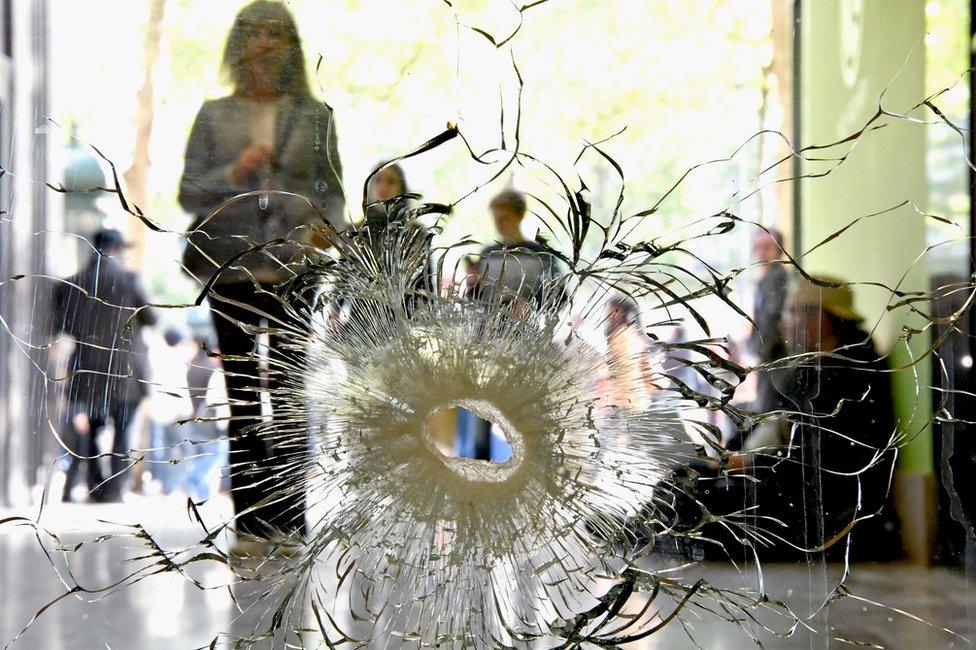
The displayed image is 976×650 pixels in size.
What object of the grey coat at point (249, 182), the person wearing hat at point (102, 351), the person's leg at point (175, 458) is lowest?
the person's leg at point (175, 458)

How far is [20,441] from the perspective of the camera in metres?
0.89

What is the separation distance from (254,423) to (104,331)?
0.19m

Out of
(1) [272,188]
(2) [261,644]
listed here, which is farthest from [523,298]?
(2) [261,644]

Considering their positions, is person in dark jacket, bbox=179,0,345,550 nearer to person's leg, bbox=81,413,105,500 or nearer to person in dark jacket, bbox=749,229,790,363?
person's leg, bbox=81,413,105,500

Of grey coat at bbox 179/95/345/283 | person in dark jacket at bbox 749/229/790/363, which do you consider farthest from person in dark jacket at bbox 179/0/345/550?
person in dark jacket at bbox 749/229/790/363

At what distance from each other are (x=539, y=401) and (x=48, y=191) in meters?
0.55

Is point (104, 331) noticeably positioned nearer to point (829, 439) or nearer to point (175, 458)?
point (175, 458)

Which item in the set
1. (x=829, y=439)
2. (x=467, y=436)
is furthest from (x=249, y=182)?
(x=829, y=439)

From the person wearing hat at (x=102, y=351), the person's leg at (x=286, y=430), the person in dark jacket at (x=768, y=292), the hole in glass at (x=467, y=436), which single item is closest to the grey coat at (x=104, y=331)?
the person wearing hat at (x=102, y=351)

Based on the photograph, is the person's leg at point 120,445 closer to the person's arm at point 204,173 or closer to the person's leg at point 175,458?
the person's leg at point 175,458

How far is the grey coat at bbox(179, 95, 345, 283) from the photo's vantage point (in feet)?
2.85

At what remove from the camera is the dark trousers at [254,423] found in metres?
0.81

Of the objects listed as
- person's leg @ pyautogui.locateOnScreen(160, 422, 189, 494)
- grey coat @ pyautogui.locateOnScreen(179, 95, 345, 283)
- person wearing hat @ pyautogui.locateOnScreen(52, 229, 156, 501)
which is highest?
grey coat @ pyautogui.locateOnScreen(179, 95, 345, 283)

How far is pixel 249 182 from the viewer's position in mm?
881
